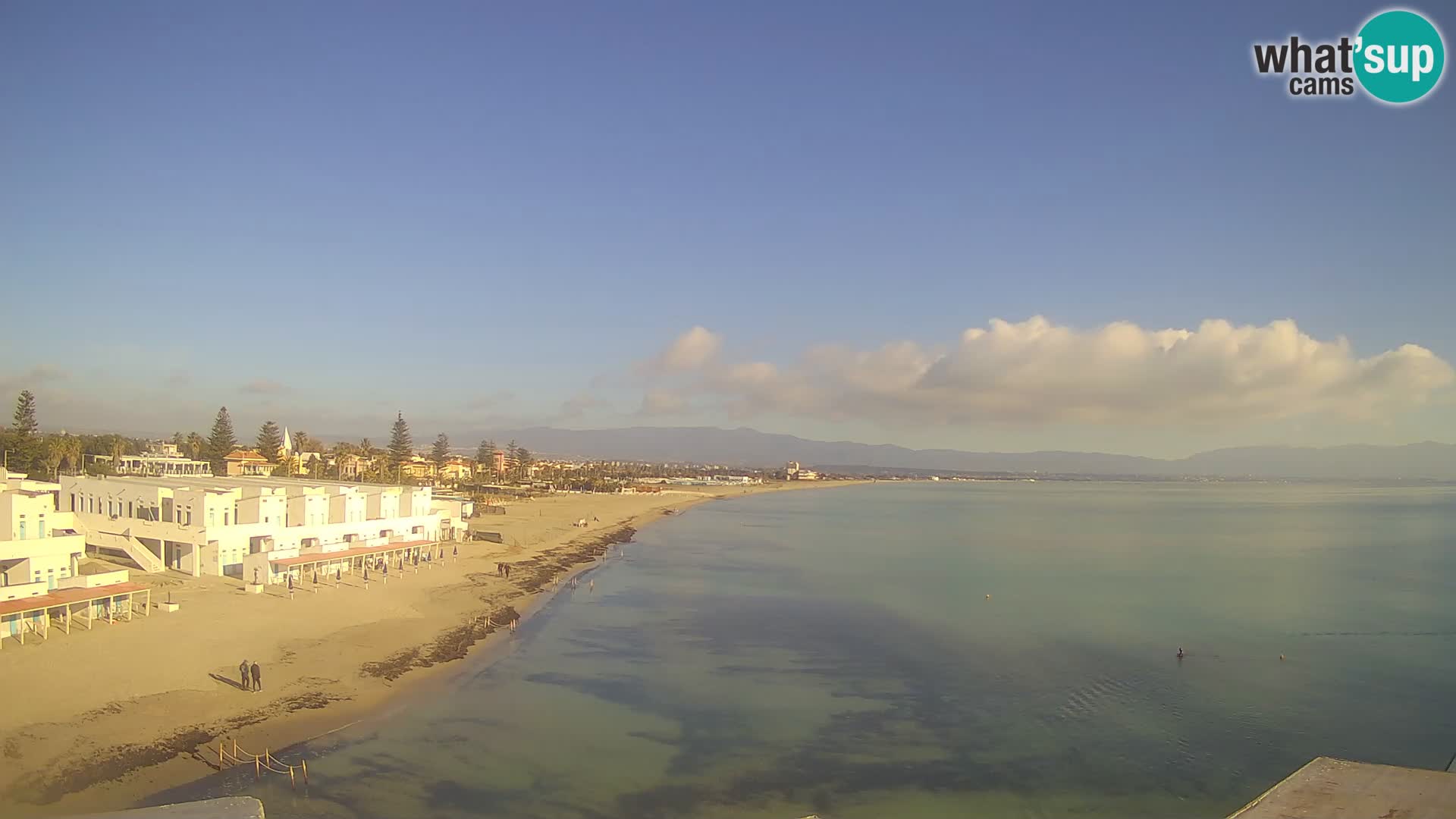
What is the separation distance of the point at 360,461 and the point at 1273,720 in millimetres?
74267

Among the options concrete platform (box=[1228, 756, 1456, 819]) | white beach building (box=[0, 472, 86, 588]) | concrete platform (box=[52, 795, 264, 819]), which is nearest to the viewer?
concrete platform (box=[52, 795, 264, 819])

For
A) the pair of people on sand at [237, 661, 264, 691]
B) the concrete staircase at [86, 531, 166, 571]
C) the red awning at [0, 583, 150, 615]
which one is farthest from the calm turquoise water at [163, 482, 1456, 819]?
the concrete staircase at [86, 531, 166, 571]

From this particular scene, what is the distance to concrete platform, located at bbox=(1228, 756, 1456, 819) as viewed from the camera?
984 centimetres

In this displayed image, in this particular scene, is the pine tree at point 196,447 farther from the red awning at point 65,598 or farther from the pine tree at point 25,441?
the red awning at point 65,598

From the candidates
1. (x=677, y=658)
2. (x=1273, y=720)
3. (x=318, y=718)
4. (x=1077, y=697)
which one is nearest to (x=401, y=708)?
(x=318, y=718)

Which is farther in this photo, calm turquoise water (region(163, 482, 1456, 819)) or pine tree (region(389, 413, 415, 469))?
pine tree (region(389, 413, 415, 469))

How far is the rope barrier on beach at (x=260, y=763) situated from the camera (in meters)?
12.2

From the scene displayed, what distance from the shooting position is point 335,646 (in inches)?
723

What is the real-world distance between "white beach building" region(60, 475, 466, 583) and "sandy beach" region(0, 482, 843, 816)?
40.3 inches

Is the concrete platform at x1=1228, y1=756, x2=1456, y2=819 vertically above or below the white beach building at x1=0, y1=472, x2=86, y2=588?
below

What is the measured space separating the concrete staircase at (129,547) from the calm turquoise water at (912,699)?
1151cm

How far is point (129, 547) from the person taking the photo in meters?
24.4

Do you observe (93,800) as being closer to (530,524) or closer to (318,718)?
(318,718)

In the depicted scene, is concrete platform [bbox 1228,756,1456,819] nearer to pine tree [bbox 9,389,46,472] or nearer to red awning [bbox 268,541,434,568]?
red awning [bbox 268,541,434,568]
